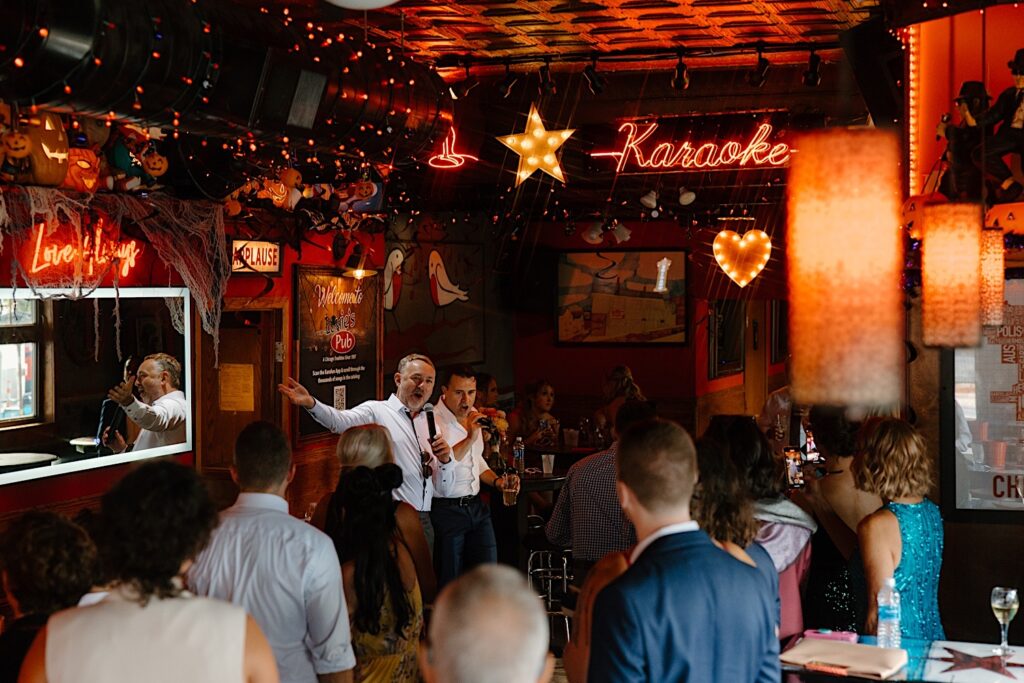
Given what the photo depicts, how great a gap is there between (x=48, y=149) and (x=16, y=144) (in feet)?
1.01

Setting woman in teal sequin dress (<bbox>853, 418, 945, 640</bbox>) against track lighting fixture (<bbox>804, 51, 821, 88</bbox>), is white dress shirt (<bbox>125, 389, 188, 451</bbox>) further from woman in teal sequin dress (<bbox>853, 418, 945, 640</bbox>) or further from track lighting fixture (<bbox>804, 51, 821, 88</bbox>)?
track lighting fixture (<bbox>804, 51, 821, 88</bbox>)

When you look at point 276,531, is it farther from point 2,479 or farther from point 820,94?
point 820,94

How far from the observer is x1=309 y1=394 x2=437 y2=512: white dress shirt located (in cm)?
662

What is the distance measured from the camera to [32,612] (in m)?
3.17

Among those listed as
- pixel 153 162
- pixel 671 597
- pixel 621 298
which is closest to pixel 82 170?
pixel 153 162

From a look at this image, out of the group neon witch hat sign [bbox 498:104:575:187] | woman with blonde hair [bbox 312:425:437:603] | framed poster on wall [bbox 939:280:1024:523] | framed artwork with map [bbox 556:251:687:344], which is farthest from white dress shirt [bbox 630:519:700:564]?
framed artwork with map [bbox 556:251:687:344]

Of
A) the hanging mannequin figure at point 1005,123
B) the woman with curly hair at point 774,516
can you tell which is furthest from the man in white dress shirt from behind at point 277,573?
the hanging mannequin figure at point 1005,123

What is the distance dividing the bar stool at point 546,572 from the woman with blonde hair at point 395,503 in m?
2.55

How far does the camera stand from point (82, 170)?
6156mm

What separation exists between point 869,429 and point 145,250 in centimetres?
483

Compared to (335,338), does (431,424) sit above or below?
below

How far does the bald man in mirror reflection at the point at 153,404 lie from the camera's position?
24.2 ft

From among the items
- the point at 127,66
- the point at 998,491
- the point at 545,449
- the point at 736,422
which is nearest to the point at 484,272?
the point at 545,449

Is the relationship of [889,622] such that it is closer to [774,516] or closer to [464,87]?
[774,516]
